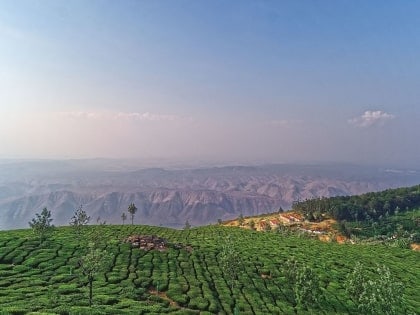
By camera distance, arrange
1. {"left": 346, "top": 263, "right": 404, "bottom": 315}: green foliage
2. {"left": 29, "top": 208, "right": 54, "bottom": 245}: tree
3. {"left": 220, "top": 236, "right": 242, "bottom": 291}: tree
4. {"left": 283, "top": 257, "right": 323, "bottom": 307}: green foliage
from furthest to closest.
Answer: {"left": 29, "top": 208, "right": 54, "bottom": 245}: tree → {"left": 220, "top": 236, "right": 242, "bottom": 291}: tree → {"left": 283, "top": 257, "right": 323, "bottom": 307}: green foliage → {"left": 346, "top": 263, "right": 404, "bottom": 315}: green foliage

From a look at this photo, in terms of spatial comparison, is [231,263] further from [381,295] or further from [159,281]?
[381,295]

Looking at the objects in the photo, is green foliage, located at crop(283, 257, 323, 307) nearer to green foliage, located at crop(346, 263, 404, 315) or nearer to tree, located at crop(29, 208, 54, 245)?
green foliage, located at crop(346, 263, 404, 315)

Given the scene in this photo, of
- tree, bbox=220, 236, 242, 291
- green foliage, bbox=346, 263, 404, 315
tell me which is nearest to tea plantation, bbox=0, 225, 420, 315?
tree, bbox=220, 236, 242, 291

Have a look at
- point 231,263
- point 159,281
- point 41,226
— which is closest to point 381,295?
point 231,263

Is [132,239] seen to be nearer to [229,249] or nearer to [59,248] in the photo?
[59,248]

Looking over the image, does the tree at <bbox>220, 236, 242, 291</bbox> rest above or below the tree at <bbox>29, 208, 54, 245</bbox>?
below

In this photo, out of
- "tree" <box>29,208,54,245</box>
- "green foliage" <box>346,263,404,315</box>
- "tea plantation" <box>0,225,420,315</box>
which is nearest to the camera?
"tea plantation" <box>0,225,420,315</box>

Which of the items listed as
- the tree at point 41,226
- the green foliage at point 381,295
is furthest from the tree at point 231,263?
the tree at point 41,226

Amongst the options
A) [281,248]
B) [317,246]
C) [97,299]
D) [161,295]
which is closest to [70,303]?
[97,299]

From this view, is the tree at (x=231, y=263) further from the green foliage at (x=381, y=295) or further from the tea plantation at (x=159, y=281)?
the green foliage at (x=381, y=295)
